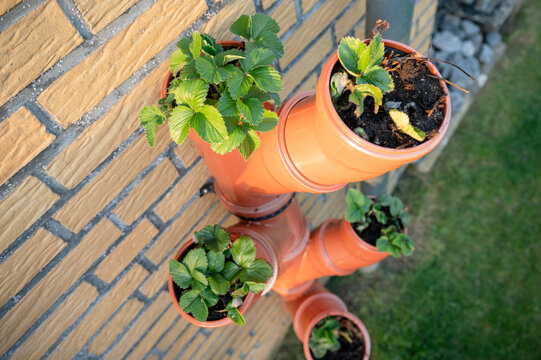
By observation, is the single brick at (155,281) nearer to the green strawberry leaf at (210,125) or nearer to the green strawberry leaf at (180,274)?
the green strawberry leaf at (180,274)

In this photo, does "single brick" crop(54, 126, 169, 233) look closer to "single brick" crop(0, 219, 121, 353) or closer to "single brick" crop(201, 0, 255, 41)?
"single brick" crop(0, 219, 121, 353)

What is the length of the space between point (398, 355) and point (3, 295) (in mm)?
2199

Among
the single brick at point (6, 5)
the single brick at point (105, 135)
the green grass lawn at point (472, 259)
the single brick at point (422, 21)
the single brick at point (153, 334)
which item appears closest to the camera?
the single brick at point (6, 5)

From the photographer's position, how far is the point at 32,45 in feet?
2.12

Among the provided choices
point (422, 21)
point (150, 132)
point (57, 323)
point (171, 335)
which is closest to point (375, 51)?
point (150, 132)

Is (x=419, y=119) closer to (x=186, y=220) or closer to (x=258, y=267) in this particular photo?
(x=258, y=267)

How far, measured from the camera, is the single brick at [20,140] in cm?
68

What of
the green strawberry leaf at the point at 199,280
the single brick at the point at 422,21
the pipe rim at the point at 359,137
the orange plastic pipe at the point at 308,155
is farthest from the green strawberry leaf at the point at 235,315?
the single brick at the point at 422,21

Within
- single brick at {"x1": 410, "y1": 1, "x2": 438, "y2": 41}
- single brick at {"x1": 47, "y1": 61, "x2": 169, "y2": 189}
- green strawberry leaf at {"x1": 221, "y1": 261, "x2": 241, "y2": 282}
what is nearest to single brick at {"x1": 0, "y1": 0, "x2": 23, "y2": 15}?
single brick at {"x1": 47, "y1": 61, "x2": 169, "y2": 189}

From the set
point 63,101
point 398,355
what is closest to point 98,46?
point 63,101

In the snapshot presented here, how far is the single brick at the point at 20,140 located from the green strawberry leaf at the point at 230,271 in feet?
1.68

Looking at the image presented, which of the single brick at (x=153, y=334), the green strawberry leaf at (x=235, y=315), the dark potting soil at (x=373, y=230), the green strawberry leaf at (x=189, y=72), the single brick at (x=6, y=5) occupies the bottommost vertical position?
the dark potting soil at (x=373, y=230)

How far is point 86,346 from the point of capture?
106 centimetres

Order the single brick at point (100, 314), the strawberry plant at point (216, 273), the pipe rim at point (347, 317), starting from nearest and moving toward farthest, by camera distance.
A: the strawberry plant at point (216, 273) < the single brick at point (100, 314) < the pipe rim at point (347, 317)
